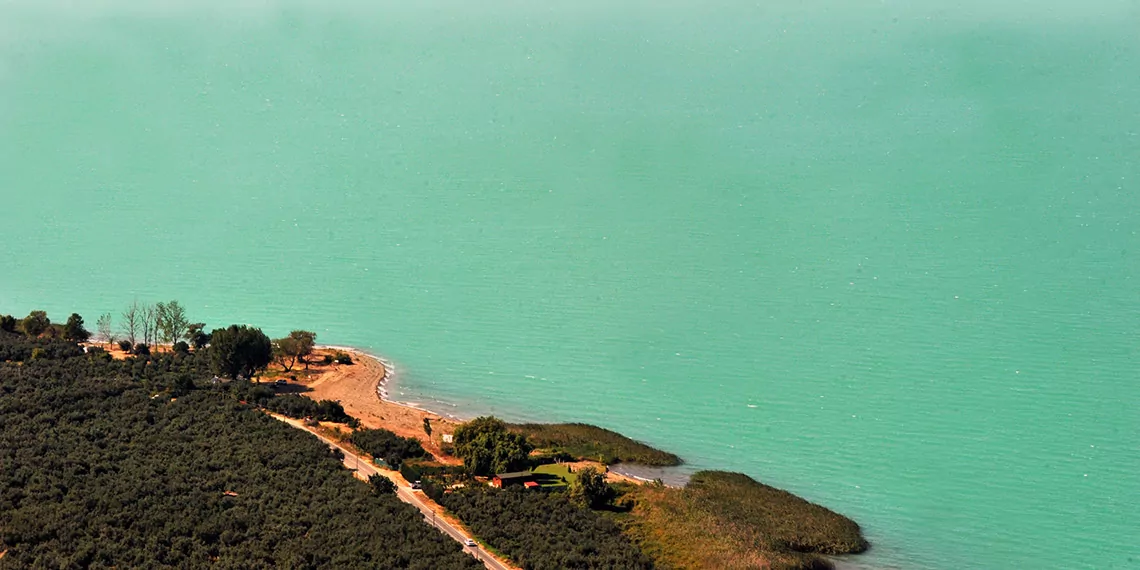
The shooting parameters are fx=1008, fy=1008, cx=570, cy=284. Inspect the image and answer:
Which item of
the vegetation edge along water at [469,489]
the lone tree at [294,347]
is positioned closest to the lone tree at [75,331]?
the vegetation edge along water at [469,489]

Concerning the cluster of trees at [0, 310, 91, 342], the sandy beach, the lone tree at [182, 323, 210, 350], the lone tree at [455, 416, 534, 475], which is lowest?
the lone tree at [455, 416, 534, 475]

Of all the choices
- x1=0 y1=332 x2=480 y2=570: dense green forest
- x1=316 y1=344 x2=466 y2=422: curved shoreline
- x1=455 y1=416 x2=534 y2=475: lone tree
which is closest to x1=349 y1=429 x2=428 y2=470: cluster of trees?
x1=455 y1=416 x2=534 y2=475: lone tree

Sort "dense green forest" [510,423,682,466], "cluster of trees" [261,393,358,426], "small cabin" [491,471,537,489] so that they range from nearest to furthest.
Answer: "small cabin" [491,471,537,489]
"dense green forest" [510,423,682,466]
"cluster of trees" [261,393,358,426]

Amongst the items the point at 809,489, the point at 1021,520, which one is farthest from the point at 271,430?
the point at 1021,520

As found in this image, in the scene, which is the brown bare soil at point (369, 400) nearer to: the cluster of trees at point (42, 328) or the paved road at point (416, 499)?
the paved road at point (416, 499)

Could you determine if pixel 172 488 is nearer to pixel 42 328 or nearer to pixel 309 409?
pixel 309 409

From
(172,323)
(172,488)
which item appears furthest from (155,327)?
(172,488)

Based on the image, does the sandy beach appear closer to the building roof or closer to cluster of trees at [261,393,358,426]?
cluster of trees at [261,393,358,426]

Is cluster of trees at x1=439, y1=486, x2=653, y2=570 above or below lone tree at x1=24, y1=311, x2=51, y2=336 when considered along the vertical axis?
below
